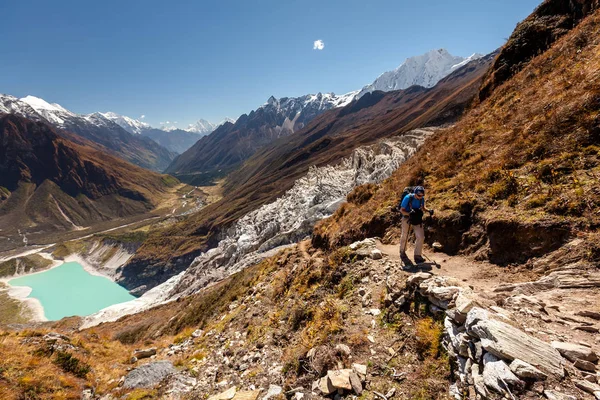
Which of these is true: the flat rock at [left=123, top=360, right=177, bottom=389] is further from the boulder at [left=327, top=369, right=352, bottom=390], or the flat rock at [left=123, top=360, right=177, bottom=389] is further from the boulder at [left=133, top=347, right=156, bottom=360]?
the boulder at [left=327, top=369, right=352, bottom=390]

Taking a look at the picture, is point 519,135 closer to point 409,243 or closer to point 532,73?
point 409,243

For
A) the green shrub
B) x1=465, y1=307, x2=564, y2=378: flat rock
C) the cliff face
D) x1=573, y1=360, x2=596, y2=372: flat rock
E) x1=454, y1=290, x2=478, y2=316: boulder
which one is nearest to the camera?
x1=573, y1=360, x2=596, y2=372: flat rock

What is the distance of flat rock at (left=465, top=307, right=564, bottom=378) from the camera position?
4.00m

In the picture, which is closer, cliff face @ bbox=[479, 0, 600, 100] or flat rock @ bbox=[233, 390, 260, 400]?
flat rock @ bbox=[233, 390, 260, 400]

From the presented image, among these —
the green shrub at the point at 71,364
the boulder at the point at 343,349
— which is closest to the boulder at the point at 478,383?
the boulder at the point at 343,349

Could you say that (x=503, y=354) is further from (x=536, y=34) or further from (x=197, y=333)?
(x=536, y=34)

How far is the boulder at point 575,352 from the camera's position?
12.7ft

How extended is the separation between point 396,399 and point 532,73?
20675 millimetres

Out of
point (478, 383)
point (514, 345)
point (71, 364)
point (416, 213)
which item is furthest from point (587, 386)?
point (71, 364)

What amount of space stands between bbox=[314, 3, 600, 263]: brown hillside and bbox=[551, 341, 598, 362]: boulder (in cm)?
317

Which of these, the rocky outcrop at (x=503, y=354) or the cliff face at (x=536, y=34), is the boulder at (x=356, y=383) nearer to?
the rocky outcrop at (x=503, y=354)

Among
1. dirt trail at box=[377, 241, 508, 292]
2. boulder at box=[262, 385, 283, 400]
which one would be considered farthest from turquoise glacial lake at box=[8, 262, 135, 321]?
dirt trail at box=[377, 241, 508, 292]

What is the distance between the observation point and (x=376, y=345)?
22.0 ft

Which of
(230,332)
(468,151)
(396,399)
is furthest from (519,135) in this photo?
(230,332)
